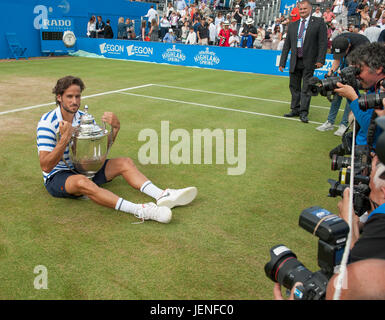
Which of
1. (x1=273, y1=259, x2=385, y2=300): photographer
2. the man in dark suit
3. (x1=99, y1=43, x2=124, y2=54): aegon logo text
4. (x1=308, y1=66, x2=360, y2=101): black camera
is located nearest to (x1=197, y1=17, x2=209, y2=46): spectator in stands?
(x1=99, y1=43, x2=124, y2=54): aegon logo text

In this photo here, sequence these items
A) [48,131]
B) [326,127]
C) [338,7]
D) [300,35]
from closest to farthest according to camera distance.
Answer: [48,131] < [326,127] < [300,35] < [338,7]

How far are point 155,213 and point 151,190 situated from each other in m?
0.50

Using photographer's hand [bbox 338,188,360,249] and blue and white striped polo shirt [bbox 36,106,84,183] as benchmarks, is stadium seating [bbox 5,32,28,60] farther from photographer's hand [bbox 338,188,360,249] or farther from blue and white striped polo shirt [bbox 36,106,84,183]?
photographer's hand [bbox 338,188,360,249]

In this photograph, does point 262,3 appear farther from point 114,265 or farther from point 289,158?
point 114,265

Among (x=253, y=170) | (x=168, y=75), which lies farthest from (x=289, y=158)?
(x=168, y=75)

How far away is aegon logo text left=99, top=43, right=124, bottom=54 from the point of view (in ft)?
A: 63.7

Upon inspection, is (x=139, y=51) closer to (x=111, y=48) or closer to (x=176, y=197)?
(x=111, y=48)

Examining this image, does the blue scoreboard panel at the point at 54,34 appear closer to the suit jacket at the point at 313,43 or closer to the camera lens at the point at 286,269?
the suit jacket at the point at 313,43

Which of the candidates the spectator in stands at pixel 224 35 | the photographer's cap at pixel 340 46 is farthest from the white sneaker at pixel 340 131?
the spectator in stands at pixel 224 35

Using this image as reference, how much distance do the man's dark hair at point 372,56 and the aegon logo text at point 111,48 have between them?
16.7 m

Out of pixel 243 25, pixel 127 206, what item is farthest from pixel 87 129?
pixel 243 25

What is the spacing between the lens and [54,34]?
2038cm

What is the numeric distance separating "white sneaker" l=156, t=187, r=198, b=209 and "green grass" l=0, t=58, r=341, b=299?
13cm

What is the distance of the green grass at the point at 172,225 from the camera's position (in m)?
3.05
